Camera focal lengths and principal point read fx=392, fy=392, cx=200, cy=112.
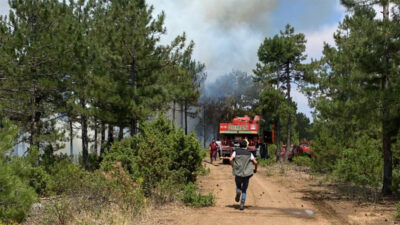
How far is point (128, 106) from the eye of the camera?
17.6 m

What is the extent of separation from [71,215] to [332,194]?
8.21 m

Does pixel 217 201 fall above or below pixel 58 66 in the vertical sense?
below

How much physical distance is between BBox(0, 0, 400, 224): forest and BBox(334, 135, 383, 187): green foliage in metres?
0.03

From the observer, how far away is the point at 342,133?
16203 millimetres

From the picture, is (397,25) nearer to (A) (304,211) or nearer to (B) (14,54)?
(A) (304,211)

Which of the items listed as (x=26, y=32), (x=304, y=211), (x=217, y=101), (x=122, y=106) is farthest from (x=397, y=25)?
(x=217, y=101)

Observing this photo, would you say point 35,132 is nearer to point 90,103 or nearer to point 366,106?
point 90,103

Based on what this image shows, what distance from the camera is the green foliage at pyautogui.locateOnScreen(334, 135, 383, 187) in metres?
12.4

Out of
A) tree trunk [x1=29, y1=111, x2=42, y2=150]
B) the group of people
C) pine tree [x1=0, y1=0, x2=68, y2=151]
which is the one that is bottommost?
the group of people

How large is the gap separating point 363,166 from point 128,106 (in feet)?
32.9

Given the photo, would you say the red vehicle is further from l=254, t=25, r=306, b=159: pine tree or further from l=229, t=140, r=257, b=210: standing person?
l=229, t=140, r=257, b=210: standing person

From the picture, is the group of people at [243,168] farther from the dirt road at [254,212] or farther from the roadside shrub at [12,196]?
the roadside shrub at [12,196]

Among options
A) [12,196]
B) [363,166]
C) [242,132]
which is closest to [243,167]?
[12,196]

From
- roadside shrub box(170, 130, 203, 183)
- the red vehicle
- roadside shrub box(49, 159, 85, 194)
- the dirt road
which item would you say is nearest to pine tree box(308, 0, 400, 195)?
the dirt road
